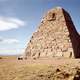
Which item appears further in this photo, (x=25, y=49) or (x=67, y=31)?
(x=25, y=49)

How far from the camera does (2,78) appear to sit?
14117 millimetres

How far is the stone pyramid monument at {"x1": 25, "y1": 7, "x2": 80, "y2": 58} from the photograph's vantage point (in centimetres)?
3494

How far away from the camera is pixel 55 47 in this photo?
3588cm

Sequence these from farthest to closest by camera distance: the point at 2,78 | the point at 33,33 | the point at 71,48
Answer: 1. the point at 33,33
2. the point at 71,48
3. the point at 2,78

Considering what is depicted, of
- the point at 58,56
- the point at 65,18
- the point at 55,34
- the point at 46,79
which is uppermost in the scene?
the point at 65,18

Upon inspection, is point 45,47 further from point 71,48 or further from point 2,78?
point 2,78

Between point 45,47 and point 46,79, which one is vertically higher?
point 45,47

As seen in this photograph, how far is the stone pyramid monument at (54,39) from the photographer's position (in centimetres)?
3494

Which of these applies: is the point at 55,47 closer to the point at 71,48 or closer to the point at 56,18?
the point at 71,48

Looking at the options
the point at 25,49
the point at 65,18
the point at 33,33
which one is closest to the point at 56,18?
the point at 65,18

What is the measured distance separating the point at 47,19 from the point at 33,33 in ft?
11.6

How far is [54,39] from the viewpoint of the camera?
3638 centimetres

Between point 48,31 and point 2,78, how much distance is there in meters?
24.2

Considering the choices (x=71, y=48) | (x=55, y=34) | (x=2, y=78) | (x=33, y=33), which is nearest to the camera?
(x=2, y=78)
